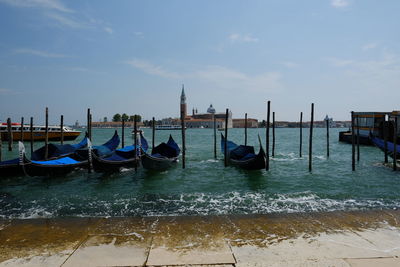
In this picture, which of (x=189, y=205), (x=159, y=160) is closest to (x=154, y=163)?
(x=159, y=160)

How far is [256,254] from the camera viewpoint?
4.00 metres

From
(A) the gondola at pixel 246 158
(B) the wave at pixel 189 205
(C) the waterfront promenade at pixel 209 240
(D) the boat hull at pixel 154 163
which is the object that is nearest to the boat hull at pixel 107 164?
(D) the boat hull at pixel 154 163

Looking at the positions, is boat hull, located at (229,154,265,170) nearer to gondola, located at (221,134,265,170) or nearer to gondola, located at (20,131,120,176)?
gondola, located at (221,134,265,170)

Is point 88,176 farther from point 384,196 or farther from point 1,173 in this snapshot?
point 384,196

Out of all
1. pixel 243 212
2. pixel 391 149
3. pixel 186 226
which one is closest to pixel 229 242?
pixel 186 226

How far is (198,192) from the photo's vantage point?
889 centimetres

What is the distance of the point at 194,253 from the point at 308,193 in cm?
583

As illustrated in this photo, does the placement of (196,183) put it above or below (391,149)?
below

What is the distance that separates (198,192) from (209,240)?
4.21 metres

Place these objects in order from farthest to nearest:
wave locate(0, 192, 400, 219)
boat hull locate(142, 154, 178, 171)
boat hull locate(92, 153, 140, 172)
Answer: boat hull locate(142, 154, 178, 171)
boat hull locate(92, 153, 140, 172)
wave locate(0, 192, 400, 219)

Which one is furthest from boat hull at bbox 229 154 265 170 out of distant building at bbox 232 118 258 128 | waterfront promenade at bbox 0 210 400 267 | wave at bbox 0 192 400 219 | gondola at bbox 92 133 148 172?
distant building at bbox 232 118 258 128

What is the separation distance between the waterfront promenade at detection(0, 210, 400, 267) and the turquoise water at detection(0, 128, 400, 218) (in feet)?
2.69

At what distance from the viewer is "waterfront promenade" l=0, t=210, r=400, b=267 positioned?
3.79 m

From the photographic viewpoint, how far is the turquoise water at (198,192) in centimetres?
695
